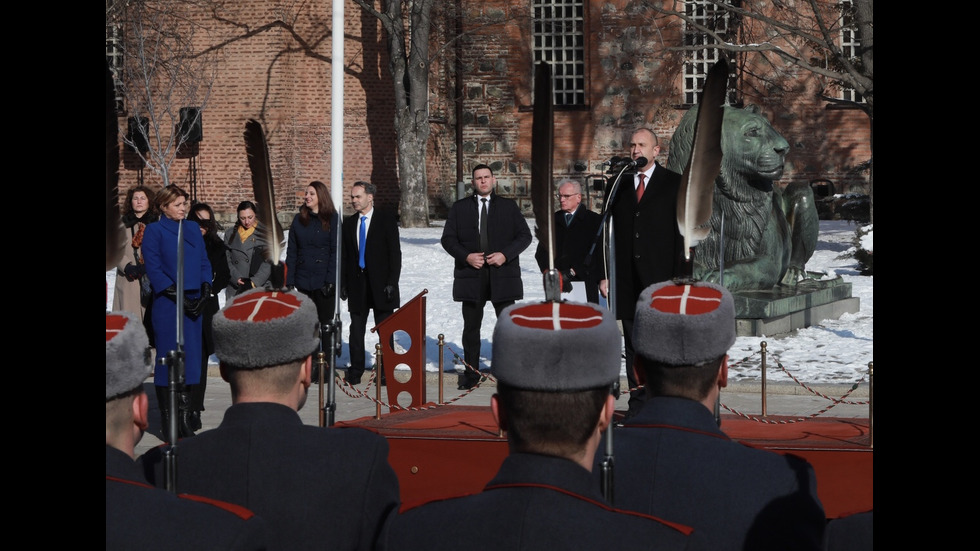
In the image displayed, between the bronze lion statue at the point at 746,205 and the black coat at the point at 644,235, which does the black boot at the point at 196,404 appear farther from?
the bronze lion statue at the point at 746,205

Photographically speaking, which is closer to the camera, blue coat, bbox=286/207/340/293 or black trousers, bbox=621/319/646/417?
black trousers, bbox=621/319/646/417

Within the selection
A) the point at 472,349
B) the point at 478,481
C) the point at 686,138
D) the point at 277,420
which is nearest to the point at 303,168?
the point at 686,138

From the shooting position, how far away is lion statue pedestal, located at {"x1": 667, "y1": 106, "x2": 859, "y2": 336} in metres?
14.8

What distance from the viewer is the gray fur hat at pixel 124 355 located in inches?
127

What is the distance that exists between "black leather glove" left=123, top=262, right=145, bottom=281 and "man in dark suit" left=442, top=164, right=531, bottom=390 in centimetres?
278

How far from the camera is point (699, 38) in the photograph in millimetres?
32094

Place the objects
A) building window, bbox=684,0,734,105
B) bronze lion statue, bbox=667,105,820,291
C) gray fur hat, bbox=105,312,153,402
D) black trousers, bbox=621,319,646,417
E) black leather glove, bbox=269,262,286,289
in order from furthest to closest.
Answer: building window, bbox=684,0,734,105 < bronze lion statue, bbox=667,105,820,291 < black trousers, bbox=621,319,646,417 < black leather glove, bbox=269,262,286,289 < gray fur hat, bbox=105,312,153,402

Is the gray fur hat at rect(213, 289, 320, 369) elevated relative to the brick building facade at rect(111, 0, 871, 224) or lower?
lower

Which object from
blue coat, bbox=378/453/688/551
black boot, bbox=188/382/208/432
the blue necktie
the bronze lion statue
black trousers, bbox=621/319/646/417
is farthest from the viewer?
the bronze lion statue

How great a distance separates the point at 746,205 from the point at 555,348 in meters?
12.6

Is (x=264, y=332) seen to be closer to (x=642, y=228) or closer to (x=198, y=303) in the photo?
(x=642, y=228)

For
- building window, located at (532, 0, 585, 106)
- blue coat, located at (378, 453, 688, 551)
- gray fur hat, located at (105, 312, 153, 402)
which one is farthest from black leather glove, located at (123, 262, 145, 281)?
building window, located at (532, 0, 585, 106)

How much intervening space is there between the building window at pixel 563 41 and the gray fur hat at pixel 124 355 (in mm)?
29484

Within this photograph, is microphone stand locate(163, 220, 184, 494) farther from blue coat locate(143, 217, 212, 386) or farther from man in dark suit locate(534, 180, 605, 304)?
man in dark suit locate(534, 180, 605, 304)
